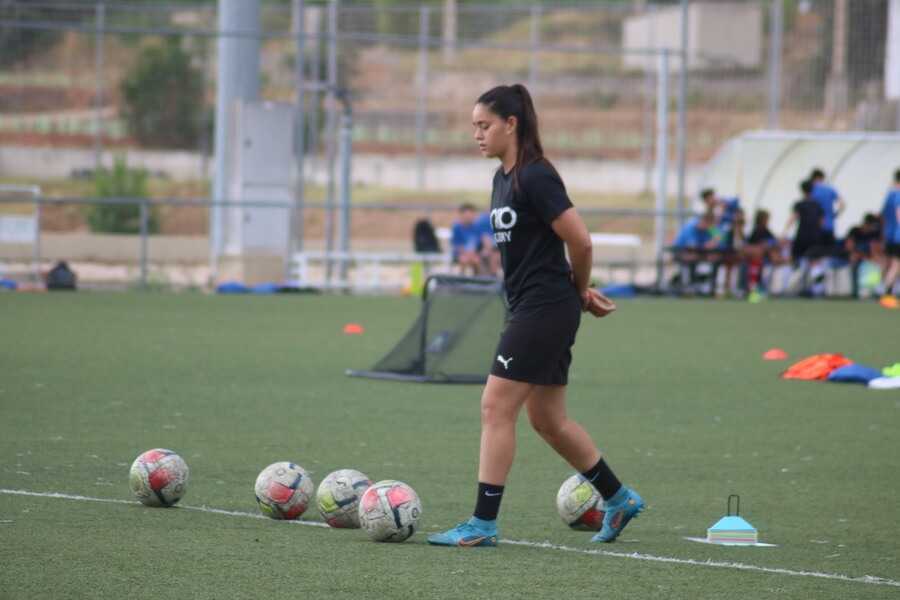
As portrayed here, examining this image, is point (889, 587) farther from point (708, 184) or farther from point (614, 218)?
point (614, 218)

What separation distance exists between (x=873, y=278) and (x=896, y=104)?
9.69 m

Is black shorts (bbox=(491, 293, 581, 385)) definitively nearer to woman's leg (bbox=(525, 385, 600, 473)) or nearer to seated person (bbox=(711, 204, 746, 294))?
woman's leg (bbox=(525, 385, 600, 473))

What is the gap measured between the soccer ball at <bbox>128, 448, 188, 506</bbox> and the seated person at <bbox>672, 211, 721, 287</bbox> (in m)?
18.2

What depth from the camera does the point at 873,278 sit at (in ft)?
82.7

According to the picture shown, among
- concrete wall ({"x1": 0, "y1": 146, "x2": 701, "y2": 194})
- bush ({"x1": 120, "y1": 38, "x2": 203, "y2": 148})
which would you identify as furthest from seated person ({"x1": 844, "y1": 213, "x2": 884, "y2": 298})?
bush ({"x1": 120, "y1": 38, "x2": 203, "y2": 148})

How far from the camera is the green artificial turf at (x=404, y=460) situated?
5.52 m

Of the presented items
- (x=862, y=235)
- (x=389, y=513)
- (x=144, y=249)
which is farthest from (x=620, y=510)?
(x=862, y=235)

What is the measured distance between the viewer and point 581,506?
6691 millimetres

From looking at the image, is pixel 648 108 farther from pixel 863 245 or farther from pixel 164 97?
pixel 164 97

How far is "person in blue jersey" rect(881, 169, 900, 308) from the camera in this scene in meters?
23.4

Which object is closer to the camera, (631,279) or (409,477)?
(409,477)

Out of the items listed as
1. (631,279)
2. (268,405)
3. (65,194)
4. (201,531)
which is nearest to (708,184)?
(631,279)

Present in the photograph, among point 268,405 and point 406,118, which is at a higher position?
point 406,118

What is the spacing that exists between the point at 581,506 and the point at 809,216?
18314mm
